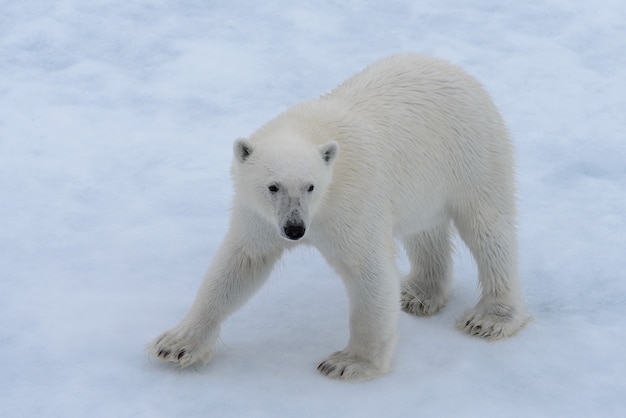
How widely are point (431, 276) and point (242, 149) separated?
1.63m

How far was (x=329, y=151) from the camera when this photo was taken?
4.18 metres

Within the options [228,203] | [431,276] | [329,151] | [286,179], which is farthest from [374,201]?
[228,203]

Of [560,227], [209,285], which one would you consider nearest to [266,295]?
[209,285]

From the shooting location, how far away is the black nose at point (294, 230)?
3939mm

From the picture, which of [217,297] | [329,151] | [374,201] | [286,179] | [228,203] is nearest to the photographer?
[286,179]

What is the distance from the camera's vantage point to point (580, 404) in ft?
14.2

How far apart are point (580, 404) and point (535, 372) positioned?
0.33 m

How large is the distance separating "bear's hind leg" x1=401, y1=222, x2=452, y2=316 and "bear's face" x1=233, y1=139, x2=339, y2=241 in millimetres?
1311

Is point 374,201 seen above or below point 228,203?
above

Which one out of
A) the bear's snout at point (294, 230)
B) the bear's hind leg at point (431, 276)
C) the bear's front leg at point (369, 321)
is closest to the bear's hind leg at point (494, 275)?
the bear's hind leg at point (431, 276)

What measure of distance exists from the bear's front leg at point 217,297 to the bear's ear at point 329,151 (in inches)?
23.8

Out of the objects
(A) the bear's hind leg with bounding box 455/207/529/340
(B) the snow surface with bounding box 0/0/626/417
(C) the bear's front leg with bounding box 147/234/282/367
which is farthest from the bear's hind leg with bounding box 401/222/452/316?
(C) the bear's front leg with bounding box 147/234/282/367

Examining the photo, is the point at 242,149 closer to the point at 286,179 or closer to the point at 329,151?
the point at 286,179

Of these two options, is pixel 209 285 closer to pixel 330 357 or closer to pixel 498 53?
pixel 330 357
